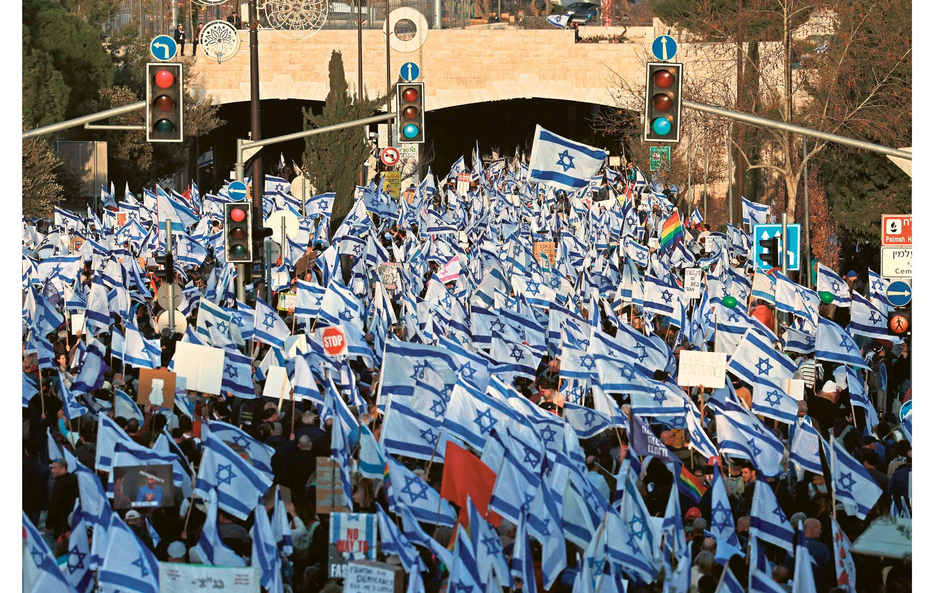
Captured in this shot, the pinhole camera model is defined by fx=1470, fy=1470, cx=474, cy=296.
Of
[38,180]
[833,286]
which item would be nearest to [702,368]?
[833,286]

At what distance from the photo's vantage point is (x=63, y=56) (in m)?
48.6

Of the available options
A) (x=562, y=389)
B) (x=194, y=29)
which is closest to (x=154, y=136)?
(x=562, y=389)

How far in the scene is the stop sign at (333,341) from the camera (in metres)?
16.7

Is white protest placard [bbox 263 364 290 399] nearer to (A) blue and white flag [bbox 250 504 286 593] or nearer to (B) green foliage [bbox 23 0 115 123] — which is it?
(A) blue and white flag [bbox 250 504 286 593]

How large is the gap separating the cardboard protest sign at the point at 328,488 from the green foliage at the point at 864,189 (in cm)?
2513

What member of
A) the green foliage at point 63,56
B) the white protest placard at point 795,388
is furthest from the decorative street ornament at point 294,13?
the white protest placard at point 795,388

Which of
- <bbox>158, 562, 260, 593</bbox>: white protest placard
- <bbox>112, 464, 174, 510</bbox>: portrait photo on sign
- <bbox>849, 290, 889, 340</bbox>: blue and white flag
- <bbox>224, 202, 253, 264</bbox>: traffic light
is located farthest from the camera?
<bbox>224, 202, 253, 264</bbox>: traffic light

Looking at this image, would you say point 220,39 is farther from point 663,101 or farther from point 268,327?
point 663,101

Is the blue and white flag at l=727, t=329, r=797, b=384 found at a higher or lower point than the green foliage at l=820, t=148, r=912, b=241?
lower

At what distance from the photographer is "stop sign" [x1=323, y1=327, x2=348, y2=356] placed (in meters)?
16.7

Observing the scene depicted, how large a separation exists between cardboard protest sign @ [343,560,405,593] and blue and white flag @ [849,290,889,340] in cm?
1091

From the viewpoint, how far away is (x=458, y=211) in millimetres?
35469

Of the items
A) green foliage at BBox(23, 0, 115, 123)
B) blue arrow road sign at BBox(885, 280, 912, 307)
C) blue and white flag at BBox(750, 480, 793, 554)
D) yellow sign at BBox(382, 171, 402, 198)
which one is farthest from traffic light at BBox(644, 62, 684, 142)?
green foliage at BBox(23, 0, 115, 123)

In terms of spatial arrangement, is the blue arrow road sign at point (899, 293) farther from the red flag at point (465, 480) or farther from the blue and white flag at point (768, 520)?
the red flag at point (465, 480)
